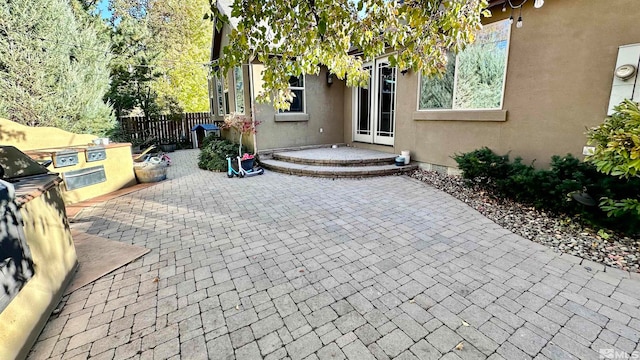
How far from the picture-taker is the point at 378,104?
27.9 feet

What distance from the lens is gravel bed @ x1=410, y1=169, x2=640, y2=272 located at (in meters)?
3.15

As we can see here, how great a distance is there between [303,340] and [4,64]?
11211 mm

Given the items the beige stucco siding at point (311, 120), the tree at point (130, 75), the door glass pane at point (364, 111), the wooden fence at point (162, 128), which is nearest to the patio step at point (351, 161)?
the beige stucco siding at point (311, 120)

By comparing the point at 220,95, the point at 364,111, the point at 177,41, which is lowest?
the point at 364,111

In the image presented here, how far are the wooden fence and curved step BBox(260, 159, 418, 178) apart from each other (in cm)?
636

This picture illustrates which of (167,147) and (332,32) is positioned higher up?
(332,32)

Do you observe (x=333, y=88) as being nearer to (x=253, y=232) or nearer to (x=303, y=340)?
(x=253, y=232)

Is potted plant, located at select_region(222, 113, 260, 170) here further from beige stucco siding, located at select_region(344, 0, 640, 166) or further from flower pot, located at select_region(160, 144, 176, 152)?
flower pot, located at select_region(160, 144, 176, 152)

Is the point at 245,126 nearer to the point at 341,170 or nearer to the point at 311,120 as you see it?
the point at 311,120

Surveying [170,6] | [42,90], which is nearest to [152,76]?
[42,90]

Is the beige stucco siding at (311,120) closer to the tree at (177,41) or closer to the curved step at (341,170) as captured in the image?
the curved step at (341,170)

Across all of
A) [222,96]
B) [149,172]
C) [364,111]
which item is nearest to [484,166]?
[364,111]
